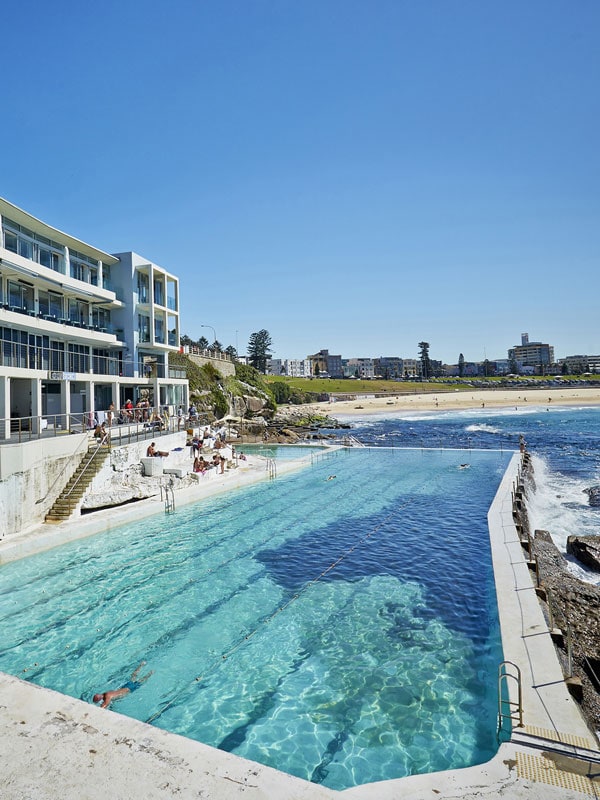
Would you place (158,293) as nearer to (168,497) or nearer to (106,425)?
(106,425)

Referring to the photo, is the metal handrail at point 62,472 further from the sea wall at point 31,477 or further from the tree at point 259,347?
the tree at point 259,347

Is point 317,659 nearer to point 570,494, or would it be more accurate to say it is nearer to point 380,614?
point 380,614

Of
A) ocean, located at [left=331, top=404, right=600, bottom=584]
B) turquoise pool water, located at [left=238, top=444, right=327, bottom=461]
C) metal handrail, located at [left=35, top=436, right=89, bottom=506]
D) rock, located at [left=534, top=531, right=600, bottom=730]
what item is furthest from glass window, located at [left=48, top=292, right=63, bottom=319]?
ocean, located at [left=331, top=404, right=600, bottom=584]

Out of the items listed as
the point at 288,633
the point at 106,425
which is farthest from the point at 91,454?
the point at 288,633

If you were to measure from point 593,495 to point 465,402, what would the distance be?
10782 cm

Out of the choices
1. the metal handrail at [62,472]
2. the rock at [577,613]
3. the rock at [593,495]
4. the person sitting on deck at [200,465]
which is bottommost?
the rock at [593,495]

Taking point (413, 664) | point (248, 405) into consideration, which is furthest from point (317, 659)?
point (248, 405)

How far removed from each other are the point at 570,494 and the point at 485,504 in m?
10.2

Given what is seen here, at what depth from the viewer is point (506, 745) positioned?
6.74 meters

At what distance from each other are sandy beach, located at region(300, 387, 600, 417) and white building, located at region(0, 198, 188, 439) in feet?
236

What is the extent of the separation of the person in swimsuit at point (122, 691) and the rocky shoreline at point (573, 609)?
810cm

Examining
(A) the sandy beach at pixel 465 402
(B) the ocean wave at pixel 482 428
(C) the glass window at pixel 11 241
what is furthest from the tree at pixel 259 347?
(C) the glass window at pixel 11 241

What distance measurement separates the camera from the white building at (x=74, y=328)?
25.6 metres

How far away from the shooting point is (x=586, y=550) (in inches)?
693
